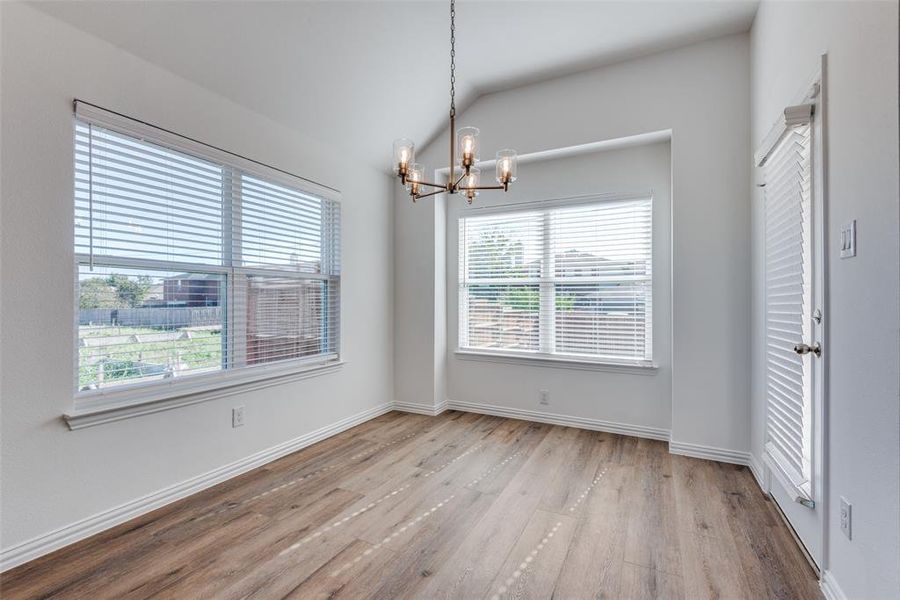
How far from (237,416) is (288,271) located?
111 centimetres

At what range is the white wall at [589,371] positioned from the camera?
139 inches

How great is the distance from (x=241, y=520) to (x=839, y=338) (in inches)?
114

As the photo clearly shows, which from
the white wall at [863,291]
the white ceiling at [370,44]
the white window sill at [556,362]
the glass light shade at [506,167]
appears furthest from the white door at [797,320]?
the white ceiling at [370,44]

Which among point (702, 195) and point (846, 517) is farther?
point (702, 195)

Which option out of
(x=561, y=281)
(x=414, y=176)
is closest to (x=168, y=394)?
(x=414, y=176)

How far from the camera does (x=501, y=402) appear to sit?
4164 mm

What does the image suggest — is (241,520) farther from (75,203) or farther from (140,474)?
(75,203)

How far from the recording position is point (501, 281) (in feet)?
13.8

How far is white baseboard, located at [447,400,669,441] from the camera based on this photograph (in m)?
3.54

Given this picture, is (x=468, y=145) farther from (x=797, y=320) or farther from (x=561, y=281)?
(x=561, y=281)

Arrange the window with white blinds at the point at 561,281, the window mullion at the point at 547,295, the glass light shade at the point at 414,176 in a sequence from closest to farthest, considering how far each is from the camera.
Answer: the glass light shade at the point at 414,176, the window with white blinds at the point at 561,281, the window mullion at the point at 547,295

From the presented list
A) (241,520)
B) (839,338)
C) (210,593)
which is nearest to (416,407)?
(241,520)

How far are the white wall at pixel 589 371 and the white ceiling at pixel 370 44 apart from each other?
2.73 feet

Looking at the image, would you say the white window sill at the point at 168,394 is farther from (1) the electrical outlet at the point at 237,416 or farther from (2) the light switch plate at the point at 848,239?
(2) the light switch plate at the point at 848,239
